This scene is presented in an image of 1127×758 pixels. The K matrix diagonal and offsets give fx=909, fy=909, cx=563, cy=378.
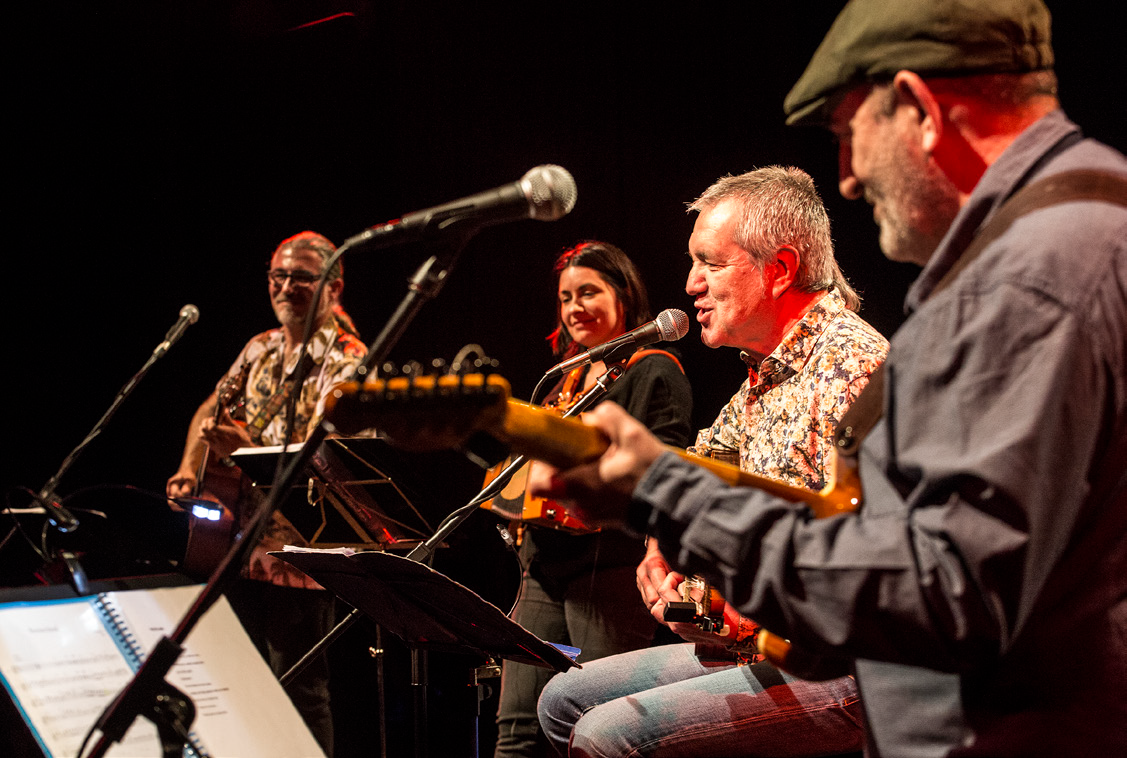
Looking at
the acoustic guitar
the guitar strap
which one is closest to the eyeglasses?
the acoustic guitar

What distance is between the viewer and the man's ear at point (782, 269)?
269 centimetres

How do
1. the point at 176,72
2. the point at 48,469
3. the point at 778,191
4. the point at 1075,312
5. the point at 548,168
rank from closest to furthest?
the point at 1075,312 → the point at 548,168 → the point at 778,191 → the point at 48,469 → the point at 176,72

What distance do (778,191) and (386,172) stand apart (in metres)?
3.51

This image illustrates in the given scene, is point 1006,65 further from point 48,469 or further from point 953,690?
point 48,469

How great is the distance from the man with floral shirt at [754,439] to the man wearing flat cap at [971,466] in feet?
3.17

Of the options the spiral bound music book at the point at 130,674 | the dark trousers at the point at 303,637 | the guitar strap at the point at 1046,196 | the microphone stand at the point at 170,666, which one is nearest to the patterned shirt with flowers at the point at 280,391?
the dark trousers at the point at 303,637

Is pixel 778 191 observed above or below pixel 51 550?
above

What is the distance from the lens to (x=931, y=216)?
4.55ft

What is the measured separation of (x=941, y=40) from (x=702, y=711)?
169 centimetres

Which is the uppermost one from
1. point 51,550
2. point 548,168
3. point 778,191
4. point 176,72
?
point 176,72

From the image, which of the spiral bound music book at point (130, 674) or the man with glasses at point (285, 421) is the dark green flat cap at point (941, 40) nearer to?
the spiral bound music book at point (130, 674)

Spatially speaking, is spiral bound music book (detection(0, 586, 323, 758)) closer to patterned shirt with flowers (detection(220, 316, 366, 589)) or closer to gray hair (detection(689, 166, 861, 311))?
patterned shirt with flowers (detection(220, 316, 366, 589))

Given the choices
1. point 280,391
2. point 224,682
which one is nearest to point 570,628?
point 224,682

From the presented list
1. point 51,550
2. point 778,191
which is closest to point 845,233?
point 778,191
